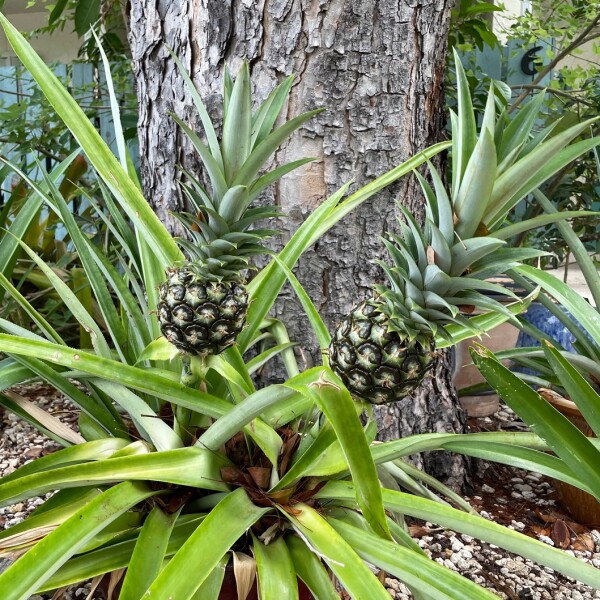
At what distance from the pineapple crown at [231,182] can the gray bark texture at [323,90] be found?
0.35 m

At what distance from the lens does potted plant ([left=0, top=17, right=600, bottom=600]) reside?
0.73m

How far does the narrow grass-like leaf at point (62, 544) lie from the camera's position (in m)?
0.66

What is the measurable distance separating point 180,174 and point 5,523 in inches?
33.1

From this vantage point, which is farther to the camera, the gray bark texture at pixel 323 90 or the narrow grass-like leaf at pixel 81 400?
the gray bark texture at pixel 323 90

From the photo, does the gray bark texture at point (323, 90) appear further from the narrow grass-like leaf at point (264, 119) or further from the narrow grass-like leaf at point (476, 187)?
the narrow grass-like leaf at point (476, 187)

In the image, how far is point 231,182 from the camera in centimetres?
87

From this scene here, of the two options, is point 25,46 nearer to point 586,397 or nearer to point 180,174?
point 180,174

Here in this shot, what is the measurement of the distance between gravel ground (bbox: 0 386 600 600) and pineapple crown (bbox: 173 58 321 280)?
0.63 m

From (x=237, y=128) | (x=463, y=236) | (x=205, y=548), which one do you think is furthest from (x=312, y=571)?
(x=237, y=128)

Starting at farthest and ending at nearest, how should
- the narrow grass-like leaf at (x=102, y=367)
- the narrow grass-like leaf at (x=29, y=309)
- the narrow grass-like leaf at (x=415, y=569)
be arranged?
the narrow grass-like leaf at (x=29, y=309), the narrow grass-like leaf at (x=102, y=367), the narrow grass-like leaf at (x=415, y=569)

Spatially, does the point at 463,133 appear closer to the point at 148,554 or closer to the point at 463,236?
→ the point at 463,236

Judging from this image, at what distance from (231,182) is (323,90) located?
0.46 metres

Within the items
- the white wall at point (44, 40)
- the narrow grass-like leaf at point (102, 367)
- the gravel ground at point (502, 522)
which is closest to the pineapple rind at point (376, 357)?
the narrow grass-like leaf at point (102, 367)

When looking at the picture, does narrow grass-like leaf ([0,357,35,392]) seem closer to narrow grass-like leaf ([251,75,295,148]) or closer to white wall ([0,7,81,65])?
narrow grass-like leaf ([251,75,295,148])
